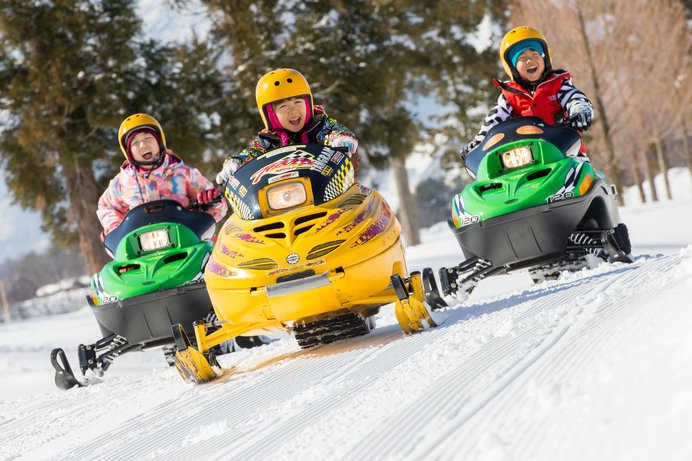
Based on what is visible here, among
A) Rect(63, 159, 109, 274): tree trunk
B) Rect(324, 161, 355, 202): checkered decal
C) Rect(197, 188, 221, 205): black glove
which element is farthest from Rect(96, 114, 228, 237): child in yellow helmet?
Rect(63, 159, 109, 274): tree trunk

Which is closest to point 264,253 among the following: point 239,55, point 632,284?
point 632,284

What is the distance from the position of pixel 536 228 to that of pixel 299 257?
1.86 meters

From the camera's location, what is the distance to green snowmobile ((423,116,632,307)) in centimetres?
503

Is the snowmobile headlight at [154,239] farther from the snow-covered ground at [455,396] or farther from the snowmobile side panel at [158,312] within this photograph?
the snow-covered ground at [455,396]

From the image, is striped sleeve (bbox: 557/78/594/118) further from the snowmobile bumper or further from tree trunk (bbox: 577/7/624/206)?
tree trunk (bbox: 577/7/624/206)

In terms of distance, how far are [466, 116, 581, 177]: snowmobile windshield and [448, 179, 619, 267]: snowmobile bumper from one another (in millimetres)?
417

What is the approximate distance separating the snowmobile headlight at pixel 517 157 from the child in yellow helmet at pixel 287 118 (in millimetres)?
1217

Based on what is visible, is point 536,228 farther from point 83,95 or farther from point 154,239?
point 83,95

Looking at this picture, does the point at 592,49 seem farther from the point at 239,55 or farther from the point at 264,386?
the point at 264,386

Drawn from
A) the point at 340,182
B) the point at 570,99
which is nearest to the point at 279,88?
the point at 340,182

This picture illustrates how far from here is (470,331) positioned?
3.78 meters

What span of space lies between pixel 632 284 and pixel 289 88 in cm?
287

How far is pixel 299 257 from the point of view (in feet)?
13.7

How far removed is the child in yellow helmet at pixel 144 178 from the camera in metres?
6.48
